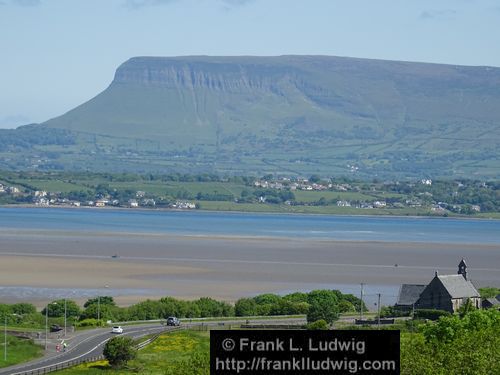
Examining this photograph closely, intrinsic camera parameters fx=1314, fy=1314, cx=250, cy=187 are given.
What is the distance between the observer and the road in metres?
41.9

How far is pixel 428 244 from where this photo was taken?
139000 mm

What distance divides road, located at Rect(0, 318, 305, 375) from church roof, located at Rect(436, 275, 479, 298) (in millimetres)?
8454

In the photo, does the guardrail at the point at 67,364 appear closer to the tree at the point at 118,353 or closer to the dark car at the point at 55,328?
the tree at the point at 118,353

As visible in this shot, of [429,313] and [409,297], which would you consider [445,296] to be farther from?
[429,313]

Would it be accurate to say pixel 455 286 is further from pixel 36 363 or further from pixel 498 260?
pixel 498 260

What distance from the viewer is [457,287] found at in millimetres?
64812

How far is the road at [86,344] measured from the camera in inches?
1651

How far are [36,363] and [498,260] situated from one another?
260 feet

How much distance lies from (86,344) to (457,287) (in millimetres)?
22548

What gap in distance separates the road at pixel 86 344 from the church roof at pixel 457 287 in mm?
8454

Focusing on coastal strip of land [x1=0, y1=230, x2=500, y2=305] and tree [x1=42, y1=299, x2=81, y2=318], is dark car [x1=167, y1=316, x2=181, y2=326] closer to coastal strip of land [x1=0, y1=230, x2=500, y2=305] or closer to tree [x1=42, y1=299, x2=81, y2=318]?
tree [x1=42, y1=299, x2=81, y2=318]

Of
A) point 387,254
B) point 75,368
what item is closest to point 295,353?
point 75,368

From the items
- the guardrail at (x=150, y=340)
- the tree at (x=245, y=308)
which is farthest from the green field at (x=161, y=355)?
the tree at (x=245, y=308)

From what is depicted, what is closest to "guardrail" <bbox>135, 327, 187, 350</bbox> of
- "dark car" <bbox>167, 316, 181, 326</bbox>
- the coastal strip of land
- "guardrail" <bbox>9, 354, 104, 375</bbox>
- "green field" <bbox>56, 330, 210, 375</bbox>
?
"green field" <bbox>56, 330, 210, 375</bbox>
